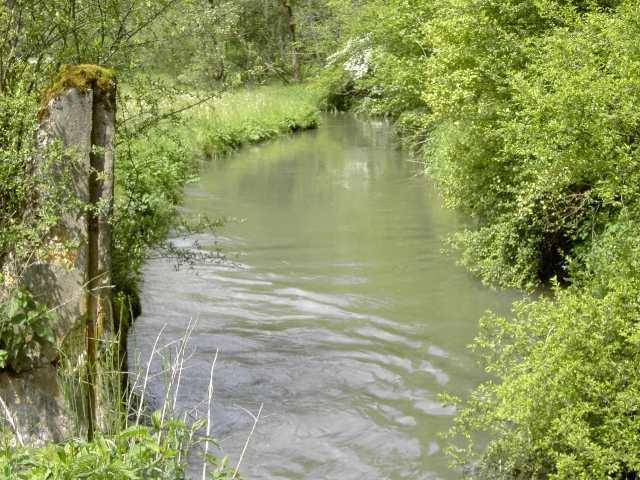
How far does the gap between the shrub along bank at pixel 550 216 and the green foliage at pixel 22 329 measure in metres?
2.84

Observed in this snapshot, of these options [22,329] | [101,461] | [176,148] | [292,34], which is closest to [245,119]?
[176,148]

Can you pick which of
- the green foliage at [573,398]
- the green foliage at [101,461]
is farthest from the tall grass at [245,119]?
the green foliage at [101,461]

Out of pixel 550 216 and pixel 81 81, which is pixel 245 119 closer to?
pixel 550 216

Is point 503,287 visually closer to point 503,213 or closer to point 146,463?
point 503,213

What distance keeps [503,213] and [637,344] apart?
5.42 metres

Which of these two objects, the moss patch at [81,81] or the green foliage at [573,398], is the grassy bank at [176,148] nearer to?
the moss patch at [81,81]

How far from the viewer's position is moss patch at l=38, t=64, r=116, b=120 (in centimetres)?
569

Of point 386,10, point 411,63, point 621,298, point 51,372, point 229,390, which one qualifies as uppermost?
point 386,10

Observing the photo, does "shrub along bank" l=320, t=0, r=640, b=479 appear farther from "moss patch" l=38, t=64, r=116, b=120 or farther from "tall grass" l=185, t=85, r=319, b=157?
"tall grass" l=185, t=85, r=319, b=157

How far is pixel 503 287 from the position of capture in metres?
10.2

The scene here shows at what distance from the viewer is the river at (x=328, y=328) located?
654cm

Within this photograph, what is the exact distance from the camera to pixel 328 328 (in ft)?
30.5

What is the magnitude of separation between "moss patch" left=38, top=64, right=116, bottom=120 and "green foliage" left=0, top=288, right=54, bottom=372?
137 cm

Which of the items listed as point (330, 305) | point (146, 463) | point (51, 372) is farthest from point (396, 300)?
point (146, 463)
